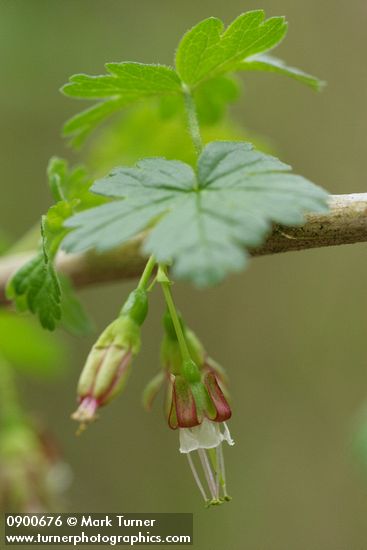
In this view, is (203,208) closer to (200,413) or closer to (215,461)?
(200,413)

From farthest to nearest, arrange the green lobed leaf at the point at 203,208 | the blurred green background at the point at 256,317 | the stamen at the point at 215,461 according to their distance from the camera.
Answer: the blurred green background at the point at 256,317 < the stamen at the point at 215,461 < the green lobed leaf at the point at 203,208

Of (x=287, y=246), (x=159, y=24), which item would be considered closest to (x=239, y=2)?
(x=159, y=24)

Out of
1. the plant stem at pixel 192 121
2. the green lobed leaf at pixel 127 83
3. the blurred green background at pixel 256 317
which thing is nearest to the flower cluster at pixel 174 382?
the plant stem at pixel 192 121

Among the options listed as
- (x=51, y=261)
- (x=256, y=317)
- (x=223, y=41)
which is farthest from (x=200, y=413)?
(x=256, y=317)

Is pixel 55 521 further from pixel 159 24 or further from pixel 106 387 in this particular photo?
pixel 159 24

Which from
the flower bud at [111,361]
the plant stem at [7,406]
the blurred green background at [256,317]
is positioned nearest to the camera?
the flower bud at [111,361]

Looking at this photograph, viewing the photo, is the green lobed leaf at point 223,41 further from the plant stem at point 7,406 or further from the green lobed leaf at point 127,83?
the plant stem at point 7,406
